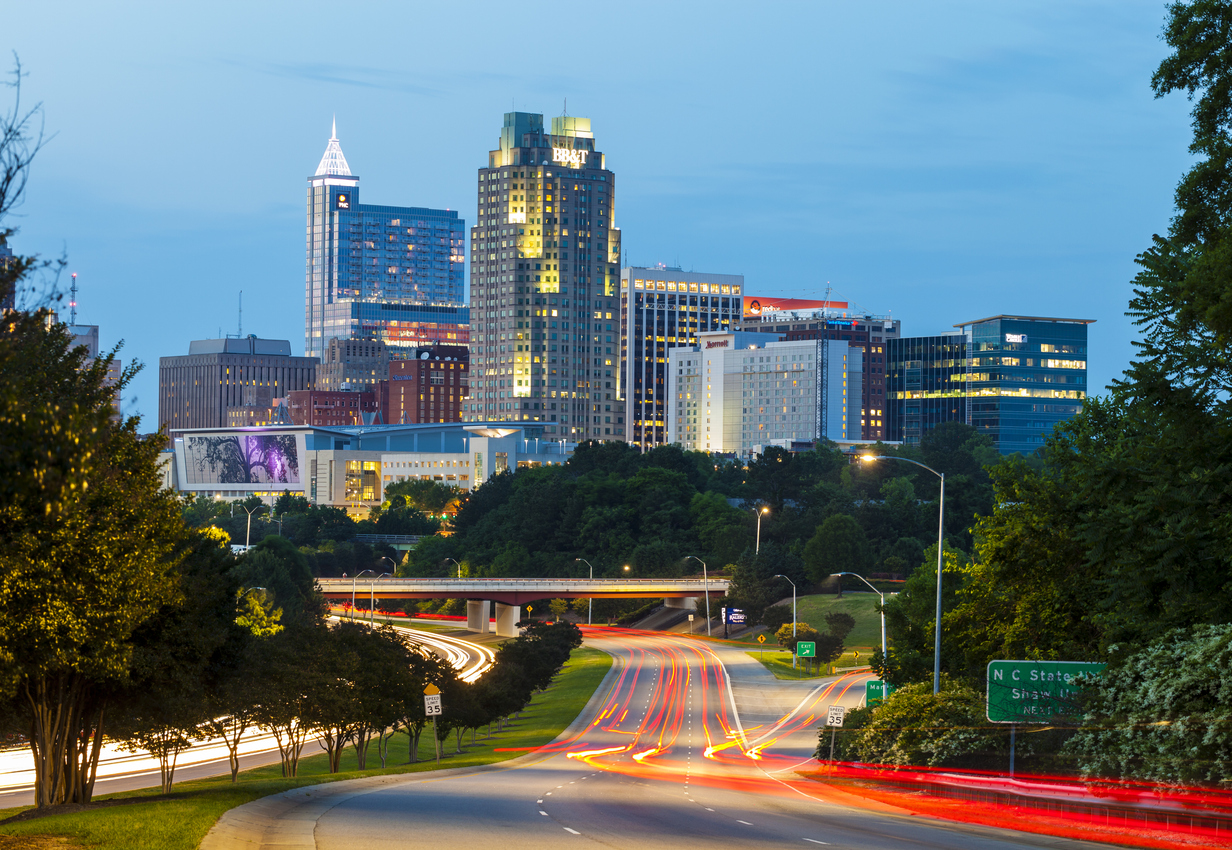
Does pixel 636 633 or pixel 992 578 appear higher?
pixel 992 578

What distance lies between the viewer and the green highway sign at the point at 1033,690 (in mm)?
30469

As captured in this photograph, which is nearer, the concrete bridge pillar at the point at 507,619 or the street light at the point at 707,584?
the street light at the point at 707,584

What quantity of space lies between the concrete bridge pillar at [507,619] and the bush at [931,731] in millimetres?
95727

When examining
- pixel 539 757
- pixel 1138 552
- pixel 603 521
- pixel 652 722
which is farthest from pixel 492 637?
pixel 1138 552

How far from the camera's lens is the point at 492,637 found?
13900cm

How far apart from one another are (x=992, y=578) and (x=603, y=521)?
4880 inches

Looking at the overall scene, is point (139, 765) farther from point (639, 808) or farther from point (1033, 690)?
point (1033, 690)

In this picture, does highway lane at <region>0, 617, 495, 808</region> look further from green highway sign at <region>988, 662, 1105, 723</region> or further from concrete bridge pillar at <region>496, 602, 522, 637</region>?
concrete bridge pillar at <region>496, 602, 522, 637</region>

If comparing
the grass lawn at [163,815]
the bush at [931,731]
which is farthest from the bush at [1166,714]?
the grass lawn at [163,815]

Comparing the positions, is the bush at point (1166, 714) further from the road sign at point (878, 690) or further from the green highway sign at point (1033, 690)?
the road sign at point (878, 690)

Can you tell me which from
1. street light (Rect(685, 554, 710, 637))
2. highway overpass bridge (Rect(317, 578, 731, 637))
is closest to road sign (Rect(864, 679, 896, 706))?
street light (Rect(685, 554, 710, 637))

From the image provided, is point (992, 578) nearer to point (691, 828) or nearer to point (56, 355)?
point (691, 828)

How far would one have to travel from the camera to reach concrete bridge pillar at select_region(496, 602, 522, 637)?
14012cm

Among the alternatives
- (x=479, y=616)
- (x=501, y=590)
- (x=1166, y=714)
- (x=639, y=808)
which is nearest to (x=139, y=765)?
(x=639, y=808)
